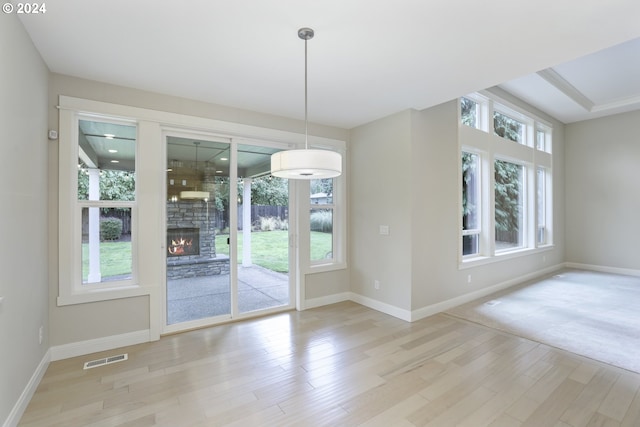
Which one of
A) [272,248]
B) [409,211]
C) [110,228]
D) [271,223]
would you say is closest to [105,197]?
[110,228]

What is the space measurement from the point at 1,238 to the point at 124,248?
1459 mm

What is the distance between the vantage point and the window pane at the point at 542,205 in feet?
Result: 21.8

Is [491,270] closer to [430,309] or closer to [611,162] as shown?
[430,309]

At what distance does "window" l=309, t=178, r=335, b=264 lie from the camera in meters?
4.53

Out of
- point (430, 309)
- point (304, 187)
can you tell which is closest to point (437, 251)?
point (430, 309)

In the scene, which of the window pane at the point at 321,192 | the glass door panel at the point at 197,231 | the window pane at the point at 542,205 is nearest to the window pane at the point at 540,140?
the window pane at the point at 542,205

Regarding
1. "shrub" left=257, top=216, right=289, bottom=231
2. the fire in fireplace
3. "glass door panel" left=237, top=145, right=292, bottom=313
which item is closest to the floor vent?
the fire in fireplace

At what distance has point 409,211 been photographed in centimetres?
382

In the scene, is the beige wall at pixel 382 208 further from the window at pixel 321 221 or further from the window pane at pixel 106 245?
the window pane at pixel 106 245

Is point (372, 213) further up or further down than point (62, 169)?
further down

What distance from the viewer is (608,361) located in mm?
2734

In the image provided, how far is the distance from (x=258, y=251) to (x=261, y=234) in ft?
0.77

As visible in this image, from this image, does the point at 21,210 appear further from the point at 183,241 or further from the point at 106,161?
the point at 183,241

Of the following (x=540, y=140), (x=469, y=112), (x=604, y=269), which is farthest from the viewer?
(x=540, y=140)
